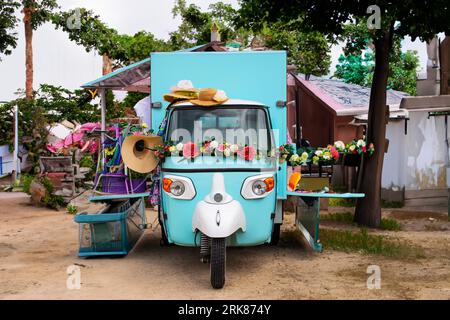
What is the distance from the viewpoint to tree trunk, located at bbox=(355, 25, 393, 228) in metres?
12.0

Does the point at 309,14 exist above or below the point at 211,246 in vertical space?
above

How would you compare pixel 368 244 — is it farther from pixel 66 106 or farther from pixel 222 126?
pixel 66 106

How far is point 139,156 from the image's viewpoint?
8.57 meters

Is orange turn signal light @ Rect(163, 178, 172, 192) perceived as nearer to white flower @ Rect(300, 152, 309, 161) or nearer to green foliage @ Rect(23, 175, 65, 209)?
white flower @ Rect(300, 152, 309, 161)

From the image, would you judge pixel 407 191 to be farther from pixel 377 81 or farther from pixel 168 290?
pixel 168 290

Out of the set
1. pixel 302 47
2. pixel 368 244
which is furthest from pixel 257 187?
pixel 302 47

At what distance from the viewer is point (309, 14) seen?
39.7ft

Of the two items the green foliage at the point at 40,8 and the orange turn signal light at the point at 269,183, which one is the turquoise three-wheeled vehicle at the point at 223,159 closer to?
the orange turn signal light at the point at 269,183

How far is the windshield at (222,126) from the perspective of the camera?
26.4 feet

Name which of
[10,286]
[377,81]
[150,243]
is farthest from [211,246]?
[377,81]

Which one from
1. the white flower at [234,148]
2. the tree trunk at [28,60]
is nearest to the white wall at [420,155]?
the white flower at [234,148]

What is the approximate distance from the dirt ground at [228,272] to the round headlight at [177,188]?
112 cm

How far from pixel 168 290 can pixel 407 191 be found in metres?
9.65

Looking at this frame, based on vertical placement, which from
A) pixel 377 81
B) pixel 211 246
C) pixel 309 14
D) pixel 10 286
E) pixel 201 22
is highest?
pixel 201 22
